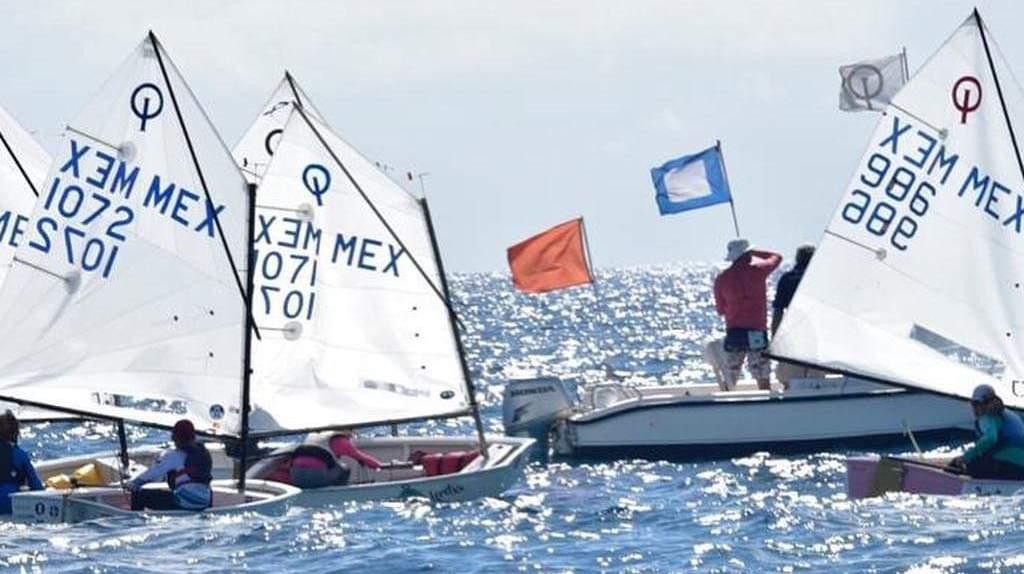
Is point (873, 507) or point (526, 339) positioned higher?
point (526, 339)

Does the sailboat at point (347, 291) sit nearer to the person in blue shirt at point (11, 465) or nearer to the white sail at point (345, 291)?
the white sail at point (345, 291)

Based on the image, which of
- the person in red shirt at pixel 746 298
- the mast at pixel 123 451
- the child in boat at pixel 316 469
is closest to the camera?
the child in boat at pixel 316 469

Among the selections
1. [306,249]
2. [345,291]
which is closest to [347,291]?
[345,291]

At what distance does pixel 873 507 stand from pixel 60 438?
60.7ft

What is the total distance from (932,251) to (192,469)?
303 inches

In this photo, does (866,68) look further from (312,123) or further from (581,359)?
(581,359)

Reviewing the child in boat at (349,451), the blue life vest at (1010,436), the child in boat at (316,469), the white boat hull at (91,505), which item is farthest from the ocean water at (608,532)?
the child in boat at (349,451)

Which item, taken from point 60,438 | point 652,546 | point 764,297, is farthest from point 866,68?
point 60,438

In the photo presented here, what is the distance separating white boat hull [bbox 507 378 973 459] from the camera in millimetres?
27938

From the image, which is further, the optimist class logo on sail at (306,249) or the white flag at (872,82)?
the white flag at (872,82)

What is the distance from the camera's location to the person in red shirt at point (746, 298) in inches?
1125

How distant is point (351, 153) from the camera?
993 inches

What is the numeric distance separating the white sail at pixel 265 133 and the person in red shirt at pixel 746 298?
518 cm

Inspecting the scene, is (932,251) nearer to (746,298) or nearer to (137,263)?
(746,298)
